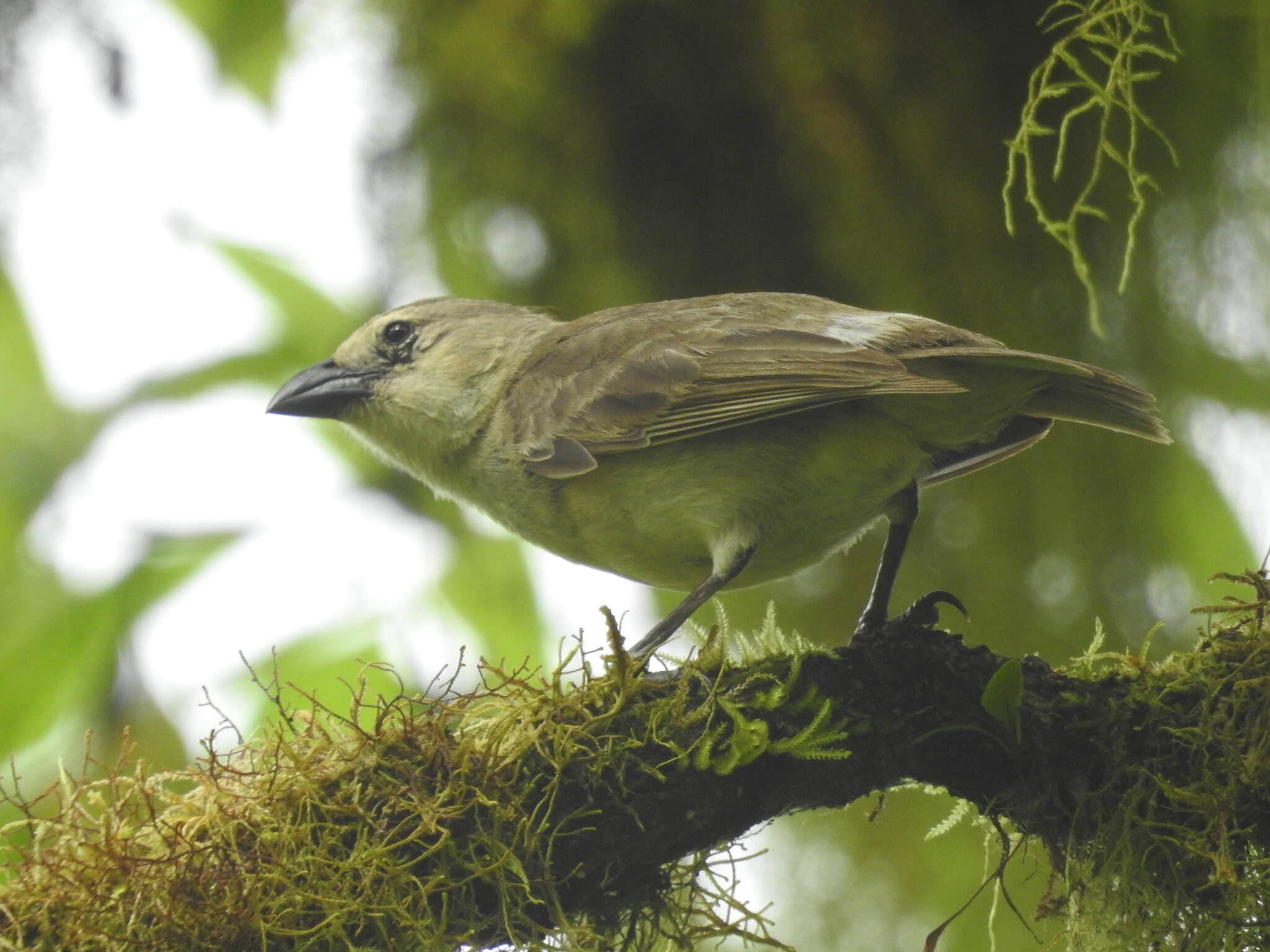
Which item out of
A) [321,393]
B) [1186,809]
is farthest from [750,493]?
[321,393]

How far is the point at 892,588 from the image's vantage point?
3506mm

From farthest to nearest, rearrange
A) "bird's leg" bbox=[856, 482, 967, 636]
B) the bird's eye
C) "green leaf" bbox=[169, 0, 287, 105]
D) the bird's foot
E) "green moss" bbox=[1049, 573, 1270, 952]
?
1. "green leaf" bbox=[169, 0, 287, 105]
2. the bird's eye
3. "bird's leg" bbox=[856, 482, 967, 636]
4. the bird's foot
5. "green moss" bbox=[1049, 573, 1270, 952]

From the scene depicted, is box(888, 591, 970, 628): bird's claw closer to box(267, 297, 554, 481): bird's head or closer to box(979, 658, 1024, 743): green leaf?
box(979, 658, 1024, 743): green leaf

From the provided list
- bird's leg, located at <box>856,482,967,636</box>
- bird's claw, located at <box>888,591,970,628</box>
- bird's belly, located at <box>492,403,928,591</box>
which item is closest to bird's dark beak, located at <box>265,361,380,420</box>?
bird's belly, located at <box>492,403,928,591</box>

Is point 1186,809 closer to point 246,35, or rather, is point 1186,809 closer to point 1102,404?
point 1102,404

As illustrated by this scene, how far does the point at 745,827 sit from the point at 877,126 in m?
2.45

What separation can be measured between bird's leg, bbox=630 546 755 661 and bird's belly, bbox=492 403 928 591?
0.07m

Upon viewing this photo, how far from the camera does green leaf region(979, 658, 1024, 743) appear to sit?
8.32ft

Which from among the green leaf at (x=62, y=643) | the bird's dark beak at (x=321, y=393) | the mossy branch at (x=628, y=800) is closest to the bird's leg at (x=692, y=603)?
the mossy branch at (x=628, y=800)

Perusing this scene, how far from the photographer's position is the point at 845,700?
8.78ft

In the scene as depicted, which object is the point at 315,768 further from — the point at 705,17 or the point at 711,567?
the point at 705,17

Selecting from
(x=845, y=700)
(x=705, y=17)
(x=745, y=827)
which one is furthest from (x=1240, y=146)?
(x=745, y=827)

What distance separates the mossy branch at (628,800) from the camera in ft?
7.95

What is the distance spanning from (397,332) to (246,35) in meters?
1.32
